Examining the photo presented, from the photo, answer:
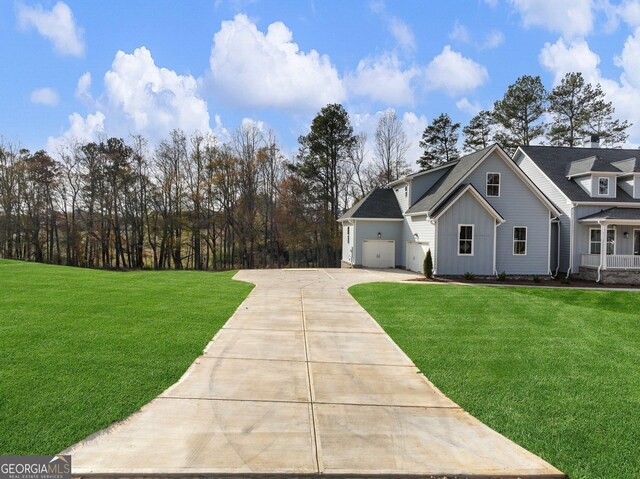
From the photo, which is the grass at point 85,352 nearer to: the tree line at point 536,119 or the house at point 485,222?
the house at point 485,222

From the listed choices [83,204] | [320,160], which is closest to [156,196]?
[83,204]

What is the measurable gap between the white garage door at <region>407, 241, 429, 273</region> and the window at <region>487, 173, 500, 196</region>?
441 centimetres

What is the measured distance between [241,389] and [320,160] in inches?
1317

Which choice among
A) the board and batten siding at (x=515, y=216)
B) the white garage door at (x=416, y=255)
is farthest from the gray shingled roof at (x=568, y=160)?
the white garage door at (x=416, y=255)

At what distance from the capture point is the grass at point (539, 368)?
4062mm

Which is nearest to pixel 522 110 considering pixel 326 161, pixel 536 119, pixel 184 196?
pixel 536 119

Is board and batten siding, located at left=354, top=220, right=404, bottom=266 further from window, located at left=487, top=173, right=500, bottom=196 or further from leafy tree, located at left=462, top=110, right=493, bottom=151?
leafy tree, located at left=462, top=110, right=493, bottom=151

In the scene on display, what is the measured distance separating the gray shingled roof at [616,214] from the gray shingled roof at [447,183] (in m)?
6.32

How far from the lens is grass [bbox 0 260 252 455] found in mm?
4105

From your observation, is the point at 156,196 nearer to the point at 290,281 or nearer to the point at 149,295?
the point at 290,281

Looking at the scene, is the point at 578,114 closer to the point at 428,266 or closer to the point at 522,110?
the point at 522,110

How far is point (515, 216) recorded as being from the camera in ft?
68.9

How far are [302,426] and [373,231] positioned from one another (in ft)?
69.4

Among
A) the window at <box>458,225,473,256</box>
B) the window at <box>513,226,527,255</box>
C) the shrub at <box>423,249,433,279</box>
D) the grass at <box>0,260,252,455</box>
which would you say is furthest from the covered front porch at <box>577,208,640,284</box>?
the grass at <box>0,260,252,455</box>
